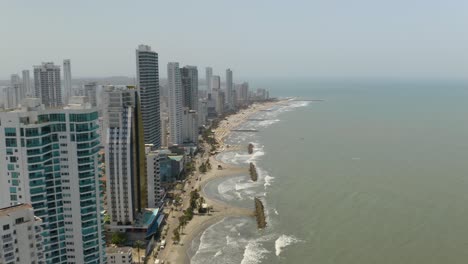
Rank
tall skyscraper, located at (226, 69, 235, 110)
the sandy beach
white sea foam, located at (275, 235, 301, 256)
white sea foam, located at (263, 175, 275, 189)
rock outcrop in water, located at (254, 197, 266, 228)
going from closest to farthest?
the sandy beach, white sea foam, located at (275, 235, 301, 256), rock outcrop in water, located at (254, 197, 266, 228), white sea foam, located at (263, 175, 275, 189), tall skyscraper, located at (226, 69, 235, 110)

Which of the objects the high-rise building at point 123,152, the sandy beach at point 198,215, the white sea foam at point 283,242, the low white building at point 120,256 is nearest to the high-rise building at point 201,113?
the sandy beach at point 198,215

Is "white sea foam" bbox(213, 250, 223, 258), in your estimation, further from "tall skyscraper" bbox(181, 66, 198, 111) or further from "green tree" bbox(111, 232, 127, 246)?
"tall skyscraper" bbox(181, 66, 198, 111)

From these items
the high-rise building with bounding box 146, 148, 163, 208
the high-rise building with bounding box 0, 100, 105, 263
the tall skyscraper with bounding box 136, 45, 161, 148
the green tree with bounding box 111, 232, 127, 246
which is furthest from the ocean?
the tall skyscraper with bounding box 136, 45, 161, 148

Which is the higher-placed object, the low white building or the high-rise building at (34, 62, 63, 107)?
the high-rise building at (34, 62, 63, 107)

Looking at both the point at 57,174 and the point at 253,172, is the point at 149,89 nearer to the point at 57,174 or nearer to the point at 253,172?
the point at 253,172

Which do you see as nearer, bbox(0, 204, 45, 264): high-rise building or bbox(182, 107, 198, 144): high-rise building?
bbox(0, 204, 45, 264): high-rise building

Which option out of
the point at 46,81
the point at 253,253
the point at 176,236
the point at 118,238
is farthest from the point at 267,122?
the point at 118,238

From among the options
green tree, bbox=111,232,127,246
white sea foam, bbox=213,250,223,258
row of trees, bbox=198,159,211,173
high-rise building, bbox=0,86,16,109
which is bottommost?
white sea foam, bbox=213,250,223,258
